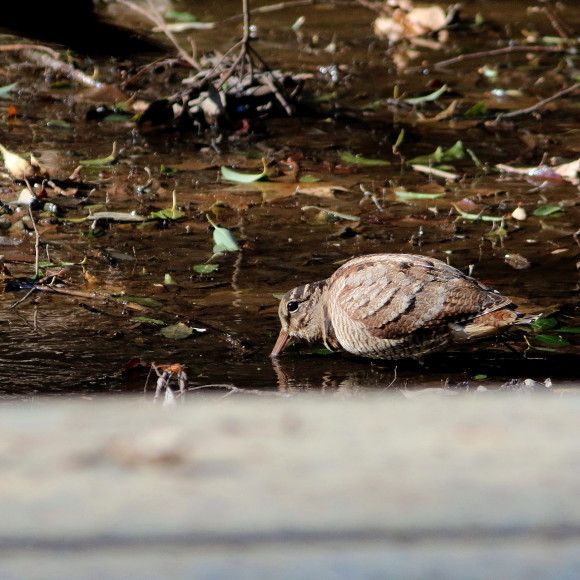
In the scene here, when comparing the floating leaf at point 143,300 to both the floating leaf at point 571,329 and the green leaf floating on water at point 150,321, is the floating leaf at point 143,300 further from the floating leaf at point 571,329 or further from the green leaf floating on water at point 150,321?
the floating leaf at point 571,329

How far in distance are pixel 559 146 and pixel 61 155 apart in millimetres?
4047

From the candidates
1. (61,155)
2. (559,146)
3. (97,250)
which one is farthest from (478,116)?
(97,250)

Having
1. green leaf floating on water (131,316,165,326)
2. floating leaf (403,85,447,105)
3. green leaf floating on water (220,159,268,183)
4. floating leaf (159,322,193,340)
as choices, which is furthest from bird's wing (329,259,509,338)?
floating leaf (403,85,447,105)

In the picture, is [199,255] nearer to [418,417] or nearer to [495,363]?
[495,363]

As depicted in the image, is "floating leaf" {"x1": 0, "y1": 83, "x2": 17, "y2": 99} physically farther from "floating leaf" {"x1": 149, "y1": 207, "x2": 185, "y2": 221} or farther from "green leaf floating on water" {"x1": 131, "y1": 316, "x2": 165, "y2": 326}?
"green leaf floating on water" {"x1": 131, "y1": 316, "x2": 165, "y2": 326}

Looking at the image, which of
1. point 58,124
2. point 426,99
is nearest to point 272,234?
point 58,124

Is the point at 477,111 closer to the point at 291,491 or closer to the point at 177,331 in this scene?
the point at 177,331

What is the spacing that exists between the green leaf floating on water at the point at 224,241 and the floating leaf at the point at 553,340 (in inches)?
77.3

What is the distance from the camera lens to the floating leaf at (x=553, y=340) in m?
5.17

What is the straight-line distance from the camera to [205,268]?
19.9 feet

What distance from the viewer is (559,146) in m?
8.91

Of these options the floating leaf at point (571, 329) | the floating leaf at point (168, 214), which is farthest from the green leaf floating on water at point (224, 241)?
the floating leaf at point (571, 329)

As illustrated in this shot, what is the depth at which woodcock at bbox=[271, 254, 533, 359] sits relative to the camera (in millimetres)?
4824

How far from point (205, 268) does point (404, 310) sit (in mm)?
1585
